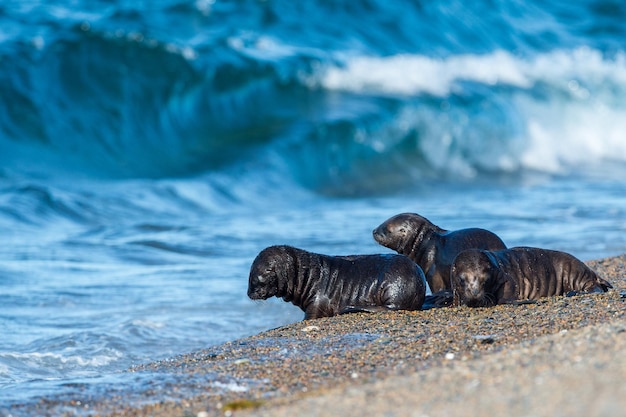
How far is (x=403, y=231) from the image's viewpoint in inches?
349

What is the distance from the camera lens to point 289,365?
6.00m

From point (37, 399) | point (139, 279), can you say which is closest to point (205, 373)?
point (37, 399)

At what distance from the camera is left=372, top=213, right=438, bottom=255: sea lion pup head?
8.83 metres

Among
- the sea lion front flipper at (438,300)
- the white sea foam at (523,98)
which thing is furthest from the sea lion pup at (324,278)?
the white sea foam at (523,98)

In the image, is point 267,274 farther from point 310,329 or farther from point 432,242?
point 432,242

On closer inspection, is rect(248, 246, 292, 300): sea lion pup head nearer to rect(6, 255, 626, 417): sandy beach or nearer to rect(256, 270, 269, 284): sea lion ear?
rect(256, 270, 269, 284): sea lion ear

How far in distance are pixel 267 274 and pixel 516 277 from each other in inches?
70.9

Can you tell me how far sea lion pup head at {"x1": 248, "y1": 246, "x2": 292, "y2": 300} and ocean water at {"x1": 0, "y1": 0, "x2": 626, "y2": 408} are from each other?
0.60 m

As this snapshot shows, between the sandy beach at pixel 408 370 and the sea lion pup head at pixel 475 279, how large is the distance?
114 mm

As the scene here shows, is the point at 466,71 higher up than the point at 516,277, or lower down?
higher up

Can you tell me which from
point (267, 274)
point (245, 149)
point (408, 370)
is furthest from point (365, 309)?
point (245, 149)

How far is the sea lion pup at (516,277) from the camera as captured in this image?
294 inches

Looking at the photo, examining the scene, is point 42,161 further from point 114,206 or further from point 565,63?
point 565,63

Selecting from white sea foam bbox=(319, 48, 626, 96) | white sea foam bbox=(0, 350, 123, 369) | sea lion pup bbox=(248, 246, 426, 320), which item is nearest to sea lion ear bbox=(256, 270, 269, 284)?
sea lion pup bbox=(248, 246, 426, 320)
